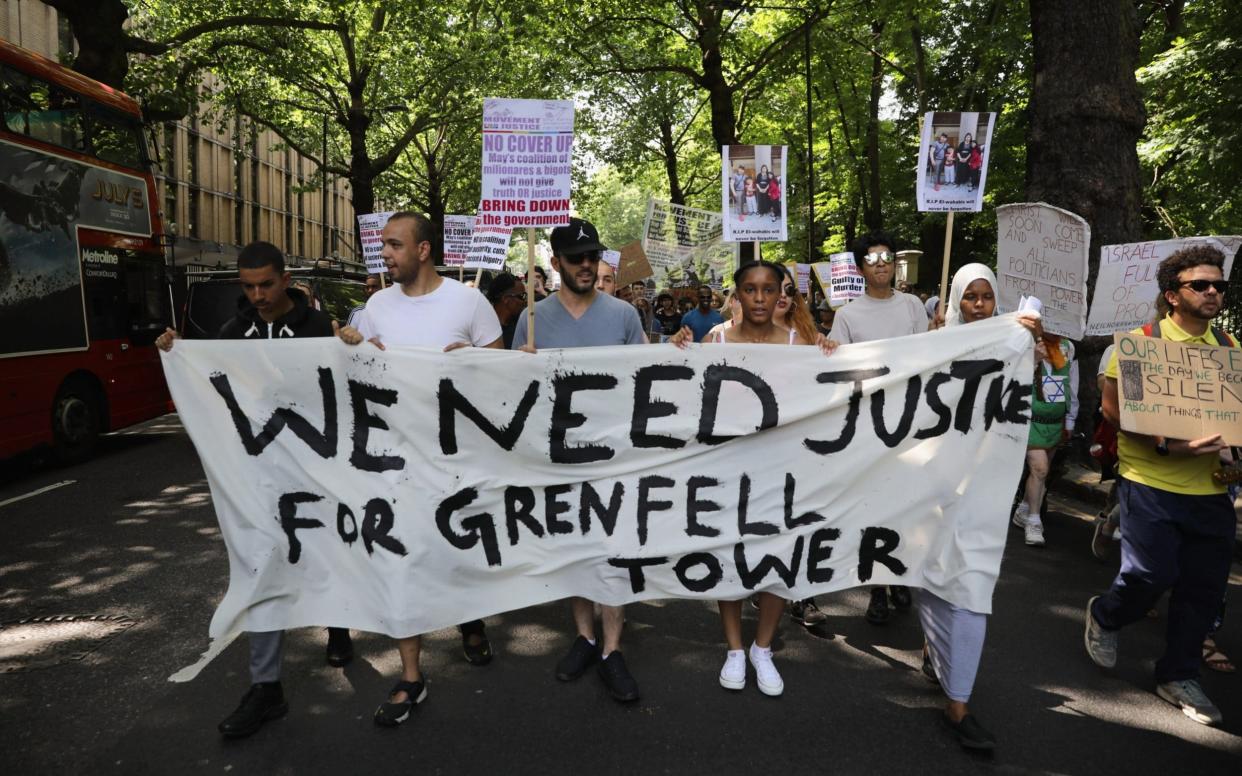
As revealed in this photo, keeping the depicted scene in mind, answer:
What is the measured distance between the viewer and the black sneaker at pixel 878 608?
471 cm

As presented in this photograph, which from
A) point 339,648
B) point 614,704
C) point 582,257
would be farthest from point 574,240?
point 339,648

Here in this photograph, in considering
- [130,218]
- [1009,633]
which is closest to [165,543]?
[1009,633]

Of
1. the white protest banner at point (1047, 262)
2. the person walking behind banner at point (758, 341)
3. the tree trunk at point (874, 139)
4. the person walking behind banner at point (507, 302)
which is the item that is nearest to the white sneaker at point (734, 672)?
the person walking behind banner at point (758, 341)

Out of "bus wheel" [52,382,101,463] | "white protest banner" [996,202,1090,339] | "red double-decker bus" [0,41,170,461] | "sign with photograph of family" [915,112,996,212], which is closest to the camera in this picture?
"white protest banner" [996,202,1090,339]

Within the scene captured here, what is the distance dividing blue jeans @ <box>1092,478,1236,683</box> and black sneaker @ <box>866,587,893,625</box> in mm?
1251

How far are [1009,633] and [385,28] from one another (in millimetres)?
24148

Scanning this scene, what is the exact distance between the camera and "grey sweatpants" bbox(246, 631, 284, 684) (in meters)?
3.55

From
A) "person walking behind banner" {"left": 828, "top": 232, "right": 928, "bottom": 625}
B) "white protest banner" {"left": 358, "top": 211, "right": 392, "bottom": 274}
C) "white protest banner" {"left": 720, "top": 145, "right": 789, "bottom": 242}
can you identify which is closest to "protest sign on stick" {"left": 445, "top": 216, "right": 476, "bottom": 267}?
"white protest banner" {"left": 358, "top": 211, "right": 392, "bottom": 274}

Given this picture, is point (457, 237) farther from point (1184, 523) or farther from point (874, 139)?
point (874, 139)

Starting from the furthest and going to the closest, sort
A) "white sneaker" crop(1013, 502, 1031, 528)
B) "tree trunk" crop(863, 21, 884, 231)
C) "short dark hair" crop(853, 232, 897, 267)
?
"tree trunk" crop(863, 21, 884, 231)
"white sneaker" crop(1013, 502, 1031, 528)
"short dark hair" crop(853, 232, 897, 267)

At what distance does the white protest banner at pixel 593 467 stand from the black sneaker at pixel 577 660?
14.9 inches

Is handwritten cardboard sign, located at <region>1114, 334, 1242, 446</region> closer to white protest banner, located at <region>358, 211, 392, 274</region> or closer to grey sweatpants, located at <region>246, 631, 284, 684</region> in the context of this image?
grey sweatpants, located at <region>246, 631, 284, 684</region>

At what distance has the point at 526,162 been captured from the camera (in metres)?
4.43

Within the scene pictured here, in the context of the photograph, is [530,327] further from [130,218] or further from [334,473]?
[130,218]
